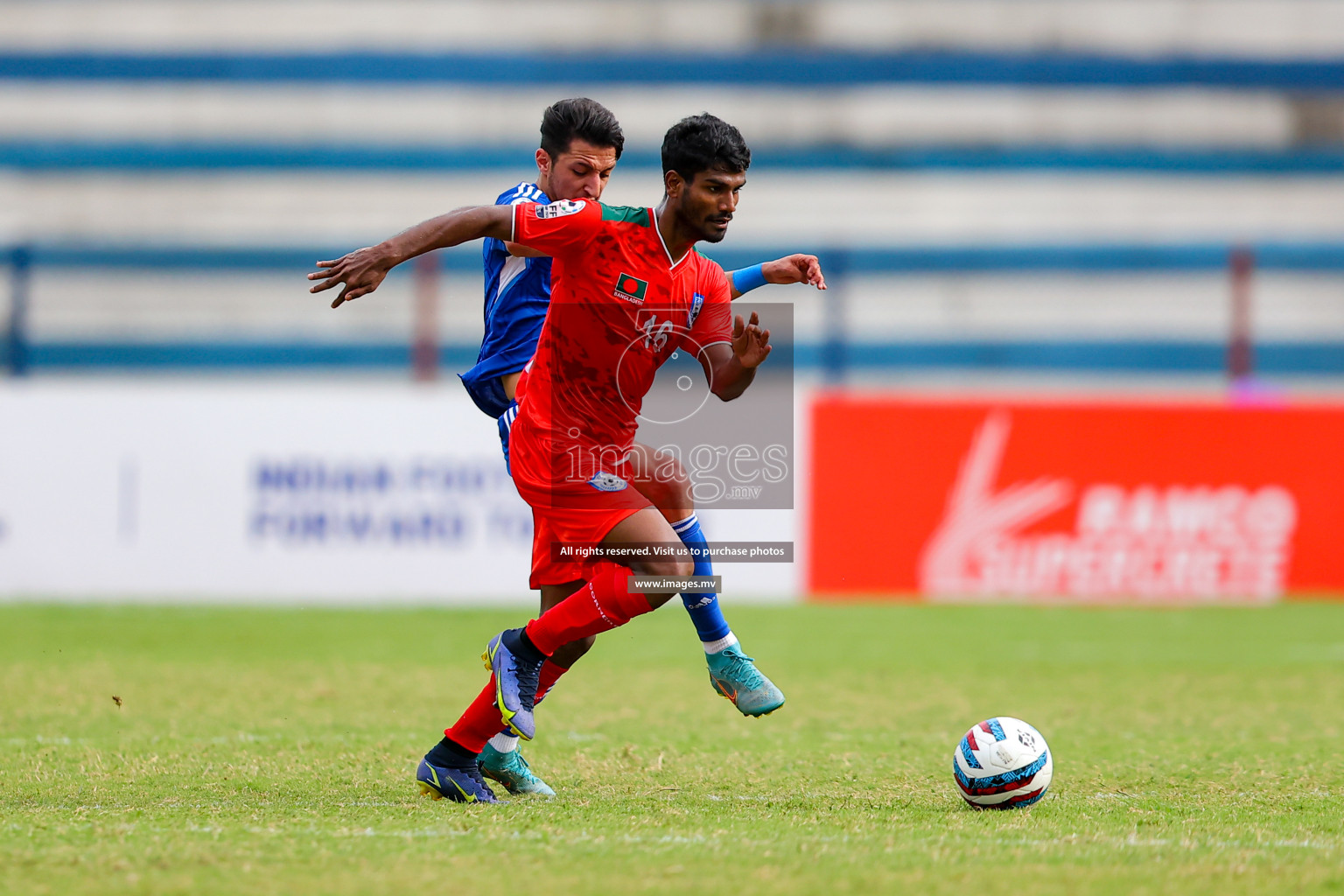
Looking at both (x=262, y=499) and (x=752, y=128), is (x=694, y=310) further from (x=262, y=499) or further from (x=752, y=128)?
(x=752, y=128)

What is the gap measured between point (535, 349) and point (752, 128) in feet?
49.3

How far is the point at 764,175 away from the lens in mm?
19250

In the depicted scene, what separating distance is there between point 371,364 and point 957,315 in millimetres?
6897

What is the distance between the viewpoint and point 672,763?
17.3ft

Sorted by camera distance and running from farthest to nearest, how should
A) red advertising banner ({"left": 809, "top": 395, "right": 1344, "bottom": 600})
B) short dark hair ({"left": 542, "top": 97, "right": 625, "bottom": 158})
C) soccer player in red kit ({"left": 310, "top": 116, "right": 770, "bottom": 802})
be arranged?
red advertising banner ({"left": 809, "top": 395, "right": 1344, "bottom": 600})
short dark hair ({"left": 542, "top": 97, "right": 625, "bottom": 158})
soccer player in red kit ({"left": 310, "top": 116, "right": 770, "bottom": 802})

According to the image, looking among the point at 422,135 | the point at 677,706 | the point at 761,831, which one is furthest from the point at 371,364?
the point at 761,831

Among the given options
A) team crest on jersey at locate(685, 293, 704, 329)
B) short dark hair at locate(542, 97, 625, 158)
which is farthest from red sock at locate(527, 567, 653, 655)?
short dark hair at locate(542, 97, 625, 158)

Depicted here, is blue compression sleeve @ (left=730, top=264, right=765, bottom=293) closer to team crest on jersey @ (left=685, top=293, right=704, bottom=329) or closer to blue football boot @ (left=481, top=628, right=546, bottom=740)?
team crest on jersey @ (left=685, top=293, right=704, bottom=329)

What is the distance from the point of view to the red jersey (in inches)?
179

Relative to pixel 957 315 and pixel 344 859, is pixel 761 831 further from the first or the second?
pixel 957 315

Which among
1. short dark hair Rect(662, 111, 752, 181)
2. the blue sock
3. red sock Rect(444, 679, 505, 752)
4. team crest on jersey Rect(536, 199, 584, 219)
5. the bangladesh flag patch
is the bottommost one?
red sock Rect(444, 679, 505, 752)

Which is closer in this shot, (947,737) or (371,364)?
(947,737)

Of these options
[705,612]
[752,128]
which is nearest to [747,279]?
[705,612]

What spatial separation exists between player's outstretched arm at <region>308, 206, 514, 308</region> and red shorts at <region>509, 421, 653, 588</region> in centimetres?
75
